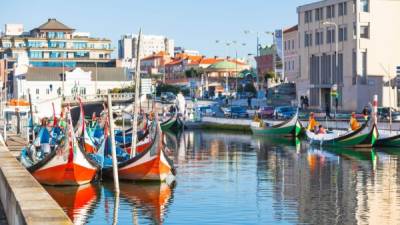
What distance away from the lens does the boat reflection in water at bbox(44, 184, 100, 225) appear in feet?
98.4

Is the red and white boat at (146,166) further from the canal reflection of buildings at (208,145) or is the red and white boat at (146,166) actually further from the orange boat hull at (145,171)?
the canal reflection of buildings at (208,145)

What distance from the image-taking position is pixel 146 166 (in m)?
37.4

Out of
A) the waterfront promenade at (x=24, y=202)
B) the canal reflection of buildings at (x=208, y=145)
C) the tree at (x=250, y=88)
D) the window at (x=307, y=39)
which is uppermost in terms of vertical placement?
the window at (x=307, y=39)

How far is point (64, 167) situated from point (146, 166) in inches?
137

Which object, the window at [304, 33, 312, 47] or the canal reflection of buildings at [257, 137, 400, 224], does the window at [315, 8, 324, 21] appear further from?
the canal reflection of buildings at [257, 137, 400, 224]

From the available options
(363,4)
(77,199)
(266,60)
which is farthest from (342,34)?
(266,60)

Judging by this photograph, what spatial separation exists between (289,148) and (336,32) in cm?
3540

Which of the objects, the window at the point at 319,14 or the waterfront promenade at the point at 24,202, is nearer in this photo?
the waterfront promenade at the point at 24,202

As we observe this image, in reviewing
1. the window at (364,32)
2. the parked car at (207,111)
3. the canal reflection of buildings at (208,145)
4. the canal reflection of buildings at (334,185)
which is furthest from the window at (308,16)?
the canal reflection of buildings at (334,185)

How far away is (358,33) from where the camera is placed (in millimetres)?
93562

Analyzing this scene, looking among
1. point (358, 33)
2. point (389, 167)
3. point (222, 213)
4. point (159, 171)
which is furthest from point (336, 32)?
point (222, 213)

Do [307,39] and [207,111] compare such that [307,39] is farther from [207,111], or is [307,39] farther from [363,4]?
[207,111]

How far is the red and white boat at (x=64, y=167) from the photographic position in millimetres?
35906

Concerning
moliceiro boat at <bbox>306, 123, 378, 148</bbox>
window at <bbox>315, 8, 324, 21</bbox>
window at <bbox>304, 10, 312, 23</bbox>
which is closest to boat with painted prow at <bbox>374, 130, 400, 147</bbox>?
moliceiro boat at <bbox>306, 123, 378, 148</bbox>
